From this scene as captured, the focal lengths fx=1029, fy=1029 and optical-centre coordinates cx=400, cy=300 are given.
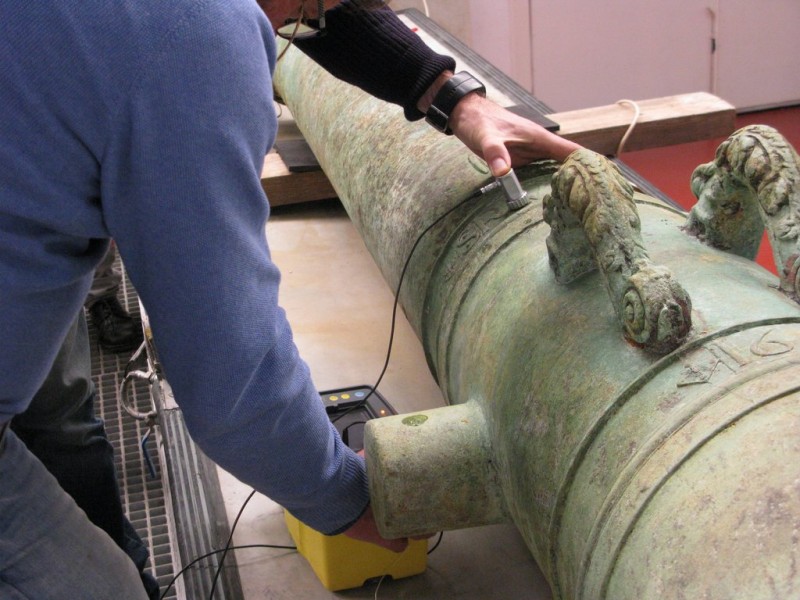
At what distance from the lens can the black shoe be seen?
263cm

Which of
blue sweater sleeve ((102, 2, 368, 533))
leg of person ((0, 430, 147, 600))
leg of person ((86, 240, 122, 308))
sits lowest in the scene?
leg of person ((86, 240, 122, 308))

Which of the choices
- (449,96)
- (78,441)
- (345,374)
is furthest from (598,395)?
(345,374)

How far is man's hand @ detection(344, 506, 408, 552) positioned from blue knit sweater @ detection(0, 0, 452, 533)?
370 mm

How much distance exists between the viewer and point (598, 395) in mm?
1130

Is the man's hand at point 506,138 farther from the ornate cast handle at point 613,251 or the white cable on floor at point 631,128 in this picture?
the white cable on floor at point 631,128

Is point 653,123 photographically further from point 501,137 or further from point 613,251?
point 613,251

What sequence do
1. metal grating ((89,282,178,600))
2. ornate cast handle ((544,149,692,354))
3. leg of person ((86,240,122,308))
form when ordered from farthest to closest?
1. leg of person ((86,240,122,308))
2. metal grating ((89,282,178,600))
3. ornate cast handle ((544,149,692,354))

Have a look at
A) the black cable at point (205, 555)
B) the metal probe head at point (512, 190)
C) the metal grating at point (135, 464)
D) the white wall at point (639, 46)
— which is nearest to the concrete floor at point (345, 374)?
the black cable at point (205, 555)

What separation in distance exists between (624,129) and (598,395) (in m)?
1.88

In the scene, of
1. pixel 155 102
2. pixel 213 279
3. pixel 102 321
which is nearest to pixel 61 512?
pixel 213 279

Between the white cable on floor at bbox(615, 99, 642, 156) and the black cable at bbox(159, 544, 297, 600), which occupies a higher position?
the white cable on floor at bbox(615, 99, 642, 156)

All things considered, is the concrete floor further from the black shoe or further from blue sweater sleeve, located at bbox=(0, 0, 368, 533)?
blue sweater sleeve, located at bbox=(0, 0, 368, 533)

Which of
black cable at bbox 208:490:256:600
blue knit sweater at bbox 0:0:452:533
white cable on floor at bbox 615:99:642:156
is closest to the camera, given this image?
blue knit sweater at bbox 0:0:452:533

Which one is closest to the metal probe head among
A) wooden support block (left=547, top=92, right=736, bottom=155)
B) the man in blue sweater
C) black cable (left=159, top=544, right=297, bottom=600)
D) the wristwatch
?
the wristwatch
